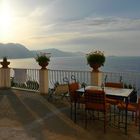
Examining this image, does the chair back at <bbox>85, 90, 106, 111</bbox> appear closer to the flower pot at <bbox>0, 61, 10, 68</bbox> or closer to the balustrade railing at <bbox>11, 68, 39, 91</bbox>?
the balustrade railing at <bbox>11, 68, 39, 91</bbox>

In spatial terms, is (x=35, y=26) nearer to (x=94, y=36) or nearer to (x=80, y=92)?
(x=94, y=36)

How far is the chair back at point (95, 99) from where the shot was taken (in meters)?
6.21

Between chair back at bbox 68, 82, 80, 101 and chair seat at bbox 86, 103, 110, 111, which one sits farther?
chair back at bbox 68, 82, 80, 101

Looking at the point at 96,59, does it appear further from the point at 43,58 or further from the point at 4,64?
the point at 4,64

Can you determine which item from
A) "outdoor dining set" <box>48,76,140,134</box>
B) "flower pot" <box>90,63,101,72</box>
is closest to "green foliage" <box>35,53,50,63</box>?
"flower pot" <box>90,63,101,72</box>

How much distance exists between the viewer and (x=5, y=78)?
1209cm

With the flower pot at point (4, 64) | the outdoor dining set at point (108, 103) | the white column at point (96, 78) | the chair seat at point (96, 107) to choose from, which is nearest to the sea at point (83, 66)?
the white column at point (96, 78)

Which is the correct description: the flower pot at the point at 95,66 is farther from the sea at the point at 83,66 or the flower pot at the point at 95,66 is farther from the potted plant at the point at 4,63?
the potted plant at the point at 4,63

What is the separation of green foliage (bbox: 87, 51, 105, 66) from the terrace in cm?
56

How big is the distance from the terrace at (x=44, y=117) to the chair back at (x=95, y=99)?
0.49m

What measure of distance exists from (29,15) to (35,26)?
1.85m

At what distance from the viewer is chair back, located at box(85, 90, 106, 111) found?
6215mm

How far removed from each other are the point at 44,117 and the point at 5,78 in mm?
5139

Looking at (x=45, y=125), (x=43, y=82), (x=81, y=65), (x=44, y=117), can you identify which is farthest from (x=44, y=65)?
(x=81, y=65)
